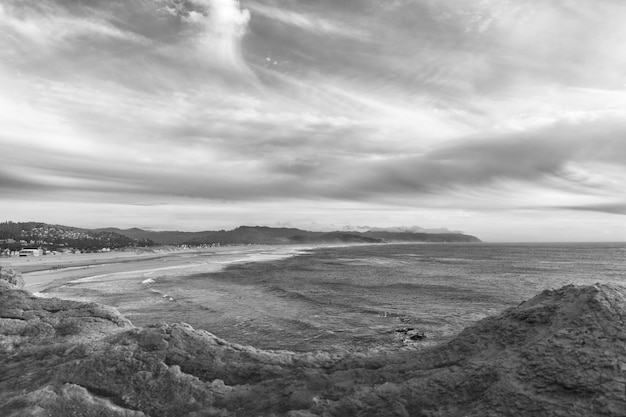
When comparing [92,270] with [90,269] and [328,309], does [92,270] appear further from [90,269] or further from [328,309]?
[328,309]

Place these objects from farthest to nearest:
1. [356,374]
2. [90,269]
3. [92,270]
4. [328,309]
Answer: [90,269] → [92,270] → [328,309] → [356,374]

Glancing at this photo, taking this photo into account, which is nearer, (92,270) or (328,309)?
(328,309)

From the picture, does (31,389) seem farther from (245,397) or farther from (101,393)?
(245,397)

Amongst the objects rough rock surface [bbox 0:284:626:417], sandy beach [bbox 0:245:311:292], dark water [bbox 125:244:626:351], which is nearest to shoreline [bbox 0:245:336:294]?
sandy beach [bbox 0:245:311:292]

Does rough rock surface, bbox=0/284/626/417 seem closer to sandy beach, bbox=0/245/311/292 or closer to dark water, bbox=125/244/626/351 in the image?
dark water, bbox=125/244/626/351

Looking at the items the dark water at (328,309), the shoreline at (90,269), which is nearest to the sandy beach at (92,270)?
the shoreline at (90,269)

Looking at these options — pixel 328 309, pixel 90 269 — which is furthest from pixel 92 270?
pixel 328 309

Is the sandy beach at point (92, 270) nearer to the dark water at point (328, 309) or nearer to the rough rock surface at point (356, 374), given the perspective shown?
the dark water at point (328, 309)

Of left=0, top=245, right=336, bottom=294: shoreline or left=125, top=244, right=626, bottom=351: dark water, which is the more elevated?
left=125, top=244, right=626, bottom=351: dark water

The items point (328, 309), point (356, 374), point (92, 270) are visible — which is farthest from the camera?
point (92, 270)
